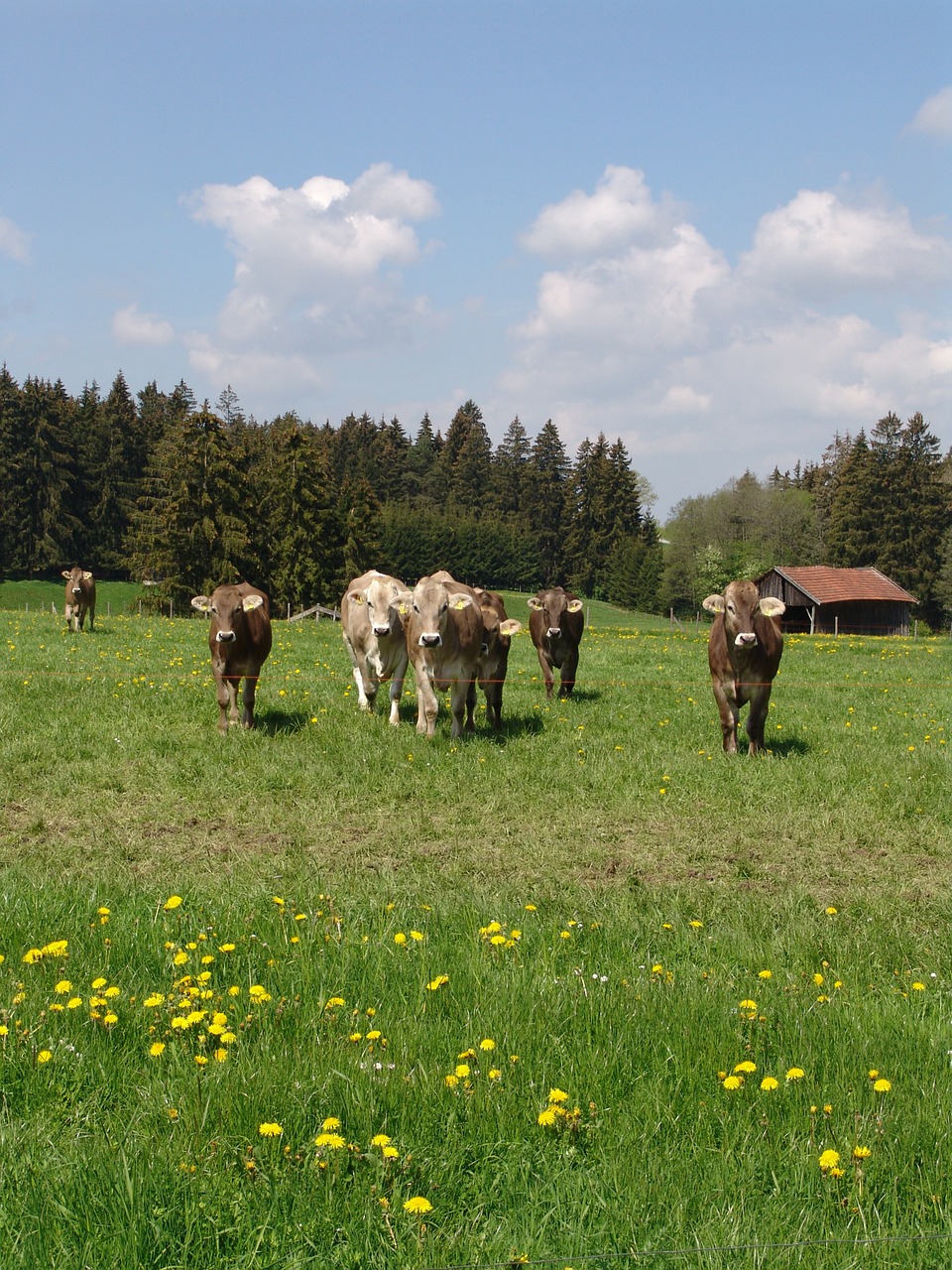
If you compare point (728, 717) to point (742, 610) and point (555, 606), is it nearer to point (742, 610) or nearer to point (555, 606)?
point (742, 610)

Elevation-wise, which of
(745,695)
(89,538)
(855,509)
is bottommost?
(745,695)

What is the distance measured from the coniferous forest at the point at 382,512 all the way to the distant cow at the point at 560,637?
4529 cm

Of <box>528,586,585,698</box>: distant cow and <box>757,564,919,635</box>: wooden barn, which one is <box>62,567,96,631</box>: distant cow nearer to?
<box>528,586,585,698</box>: distant cow

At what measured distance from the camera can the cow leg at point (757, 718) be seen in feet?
42.3

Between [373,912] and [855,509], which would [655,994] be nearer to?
[373,912]

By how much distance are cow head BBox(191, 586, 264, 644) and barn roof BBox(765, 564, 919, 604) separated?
58.3m

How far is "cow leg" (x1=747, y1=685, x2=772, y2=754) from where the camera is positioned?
12.9 m

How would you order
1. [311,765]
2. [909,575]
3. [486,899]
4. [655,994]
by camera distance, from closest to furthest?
[655,994] < [486,899] < [311,765] < [909,575]

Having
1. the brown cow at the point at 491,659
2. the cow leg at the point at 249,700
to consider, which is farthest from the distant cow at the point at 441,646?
the cow leg at the point at 249,700

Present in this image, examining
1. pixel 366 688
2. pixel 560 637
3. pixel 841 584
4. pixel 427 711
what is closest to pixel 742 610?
pixel 427 711

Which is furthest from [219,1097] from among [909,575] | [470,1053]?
[909,575]

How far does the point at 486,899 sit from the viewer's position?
7141 millimetres

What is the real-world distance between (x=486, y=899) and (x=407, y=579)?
84.2 m

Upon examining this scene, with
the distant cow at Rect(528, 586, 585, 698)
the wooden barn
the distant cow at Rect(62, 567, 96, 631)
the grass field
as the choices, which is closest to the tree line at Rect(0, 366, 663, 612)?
the wooden barn
